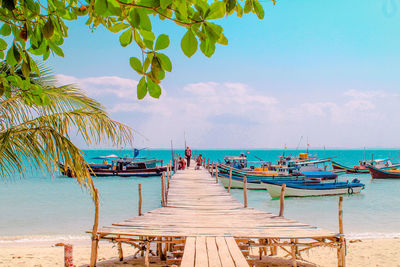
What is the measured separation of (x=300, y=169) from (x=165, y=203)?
30.4 metres

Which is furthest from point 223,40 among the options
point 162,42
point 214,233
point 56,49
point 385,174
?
point 385,174

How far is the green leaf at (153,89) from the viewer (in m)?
1.68

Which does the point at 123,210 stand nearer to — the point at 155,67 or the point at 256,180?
the point at 256,180

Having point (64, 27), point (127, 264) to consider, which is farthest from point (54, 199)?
point (64, 27)

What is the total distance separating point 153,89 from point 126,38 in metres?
0.32

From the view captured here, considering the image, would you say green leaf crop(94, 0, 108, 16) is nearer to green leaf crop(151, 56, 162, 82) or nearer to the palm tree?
green leaf crop(151, 56, 162, 82)

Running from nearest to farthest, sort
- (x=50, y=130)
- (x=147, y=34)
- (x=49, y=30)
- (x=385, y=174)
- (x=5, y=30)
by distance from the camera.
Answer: (x=147, y=34), (x=49, y=30), (x=5, y=30), (x=50, y=130), (x=385, y=174)

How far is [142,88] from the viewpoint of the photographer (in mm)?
1689

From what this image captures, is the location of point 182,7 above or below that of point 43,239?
above

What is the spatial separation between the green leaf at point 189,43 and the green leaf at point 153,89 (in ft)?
0.91

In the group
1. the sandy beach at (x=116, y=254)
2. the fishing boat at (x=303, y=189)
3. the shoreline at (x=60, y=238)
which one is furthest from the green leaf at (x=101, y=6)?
the fishing boat at (x=303, y=189)

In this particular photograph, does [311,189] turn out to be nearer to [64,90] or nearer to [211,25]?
[64,90]

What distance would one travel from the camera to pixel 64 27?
88.7 inches

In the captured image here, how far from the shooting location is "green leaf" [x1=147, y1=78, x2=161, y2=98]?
168cm
